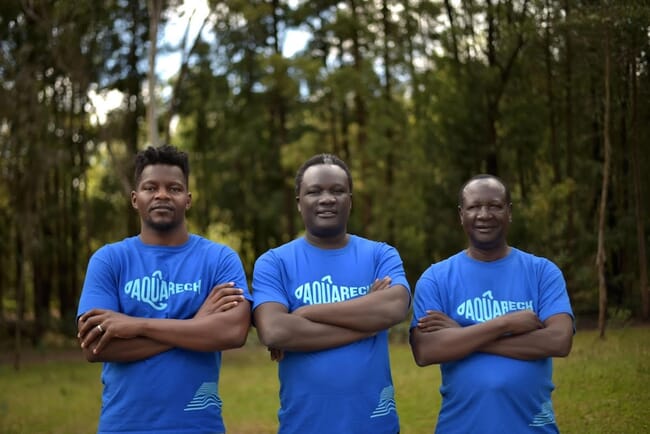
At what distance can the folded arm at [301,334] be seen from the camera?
13.9 ft

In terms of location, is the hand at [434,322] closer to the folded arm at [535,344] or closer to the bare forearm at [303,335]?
the folded arm at [535,344]

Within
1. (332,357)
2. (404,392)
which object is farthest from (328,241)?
(404,392)

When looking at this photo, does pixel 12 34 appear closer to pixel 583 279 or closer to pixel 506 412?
pixel 583 279

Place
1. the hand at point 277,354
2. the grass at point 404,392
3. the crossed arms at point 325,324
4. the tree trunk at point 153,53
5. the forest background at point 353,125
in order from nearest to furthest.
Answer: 1. the crossed arms at point 325,324
2. the hand at point 277,354
3. the grass at point 404,392
4. the forest background at point 353,125
5. the tree trunk at point 153,53

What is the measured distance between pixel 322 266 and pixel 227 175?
77.9 ft

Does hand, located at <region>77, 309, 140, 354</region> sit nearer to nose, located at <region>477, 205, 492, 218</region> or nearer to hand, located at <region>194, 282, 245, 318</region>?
hand, located at <region>194, 282, 245, 318</region>

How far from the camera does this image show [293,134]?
25.9m

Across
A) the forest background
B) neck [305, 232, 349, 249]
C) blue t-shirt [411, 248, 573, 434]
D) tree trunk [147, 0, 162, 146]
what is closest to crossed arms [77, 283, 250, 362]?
neck [305, 232, 349, 249]

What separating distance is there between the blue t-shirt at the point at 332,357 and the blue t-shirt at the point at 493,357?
282mm

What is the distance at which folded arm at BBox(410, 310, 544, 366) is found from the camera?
4270 mm

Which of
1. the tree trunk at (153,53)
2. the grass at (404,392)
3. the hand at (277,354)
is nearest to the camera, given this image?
the hand at (277,354)

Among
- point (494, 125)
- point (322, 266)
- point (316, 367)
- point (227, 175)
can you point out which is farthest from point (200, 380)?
point (227, 175)

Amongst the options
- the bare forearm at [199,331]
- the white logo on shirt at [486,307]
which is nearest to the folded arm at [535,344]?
the white logo on shirt at [486,307]

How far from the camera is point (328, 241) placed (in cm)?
451
